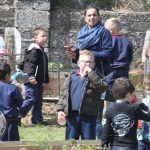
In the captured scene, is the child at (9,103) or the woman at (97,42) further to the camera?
the woman at (97,42)

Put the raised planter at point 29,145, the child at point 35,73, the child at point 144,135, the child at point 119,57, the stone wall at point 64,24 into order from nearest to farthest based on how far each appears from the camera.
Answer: the raised planter at point 29,145 → the child at point 144,135 → the child at point 119,57 → the child at point 35,73 → the stone wall at point 64,24

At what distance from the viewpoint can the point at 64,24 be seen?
12195 mm

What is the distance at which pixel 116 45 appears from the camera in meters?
8.02

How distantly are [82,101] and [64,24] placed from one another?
19.7ft

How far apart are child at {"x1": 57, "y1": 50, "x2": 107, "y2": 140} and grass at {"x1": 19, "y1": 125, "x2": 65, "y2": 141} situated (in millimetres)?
1287

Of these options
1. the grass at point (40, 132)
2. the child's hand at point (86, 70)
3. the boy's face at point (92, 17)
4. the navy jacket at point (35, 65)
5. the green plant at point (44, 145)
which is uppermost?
the boy's face at point (92, 17)

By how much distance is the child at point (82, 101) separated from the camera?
6367 mm

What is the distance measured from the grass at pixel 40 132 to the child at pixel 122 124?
2.18 m

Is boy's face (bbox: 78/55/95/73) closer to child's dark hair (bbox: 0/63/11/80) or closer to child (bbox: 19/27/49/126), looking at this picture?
child's dark hair (bbox: 0/63/11/80)

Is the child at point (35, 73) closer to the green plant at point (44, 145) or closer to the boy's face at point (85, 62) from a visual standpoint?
the boy's face at point (85, 62)

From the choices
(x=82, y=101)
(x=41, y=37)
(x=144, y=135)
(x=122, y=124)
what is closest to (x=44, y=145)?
(x=122, y=124)

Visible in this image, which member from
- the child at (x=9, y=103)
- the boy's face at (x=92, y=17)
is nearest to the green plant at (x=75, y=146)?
the child at (x=9, y=103)

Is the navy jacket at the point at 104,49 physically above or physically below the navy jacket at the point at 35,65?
above

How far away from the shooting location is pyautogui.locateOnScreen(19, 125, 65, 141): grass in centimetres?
780
